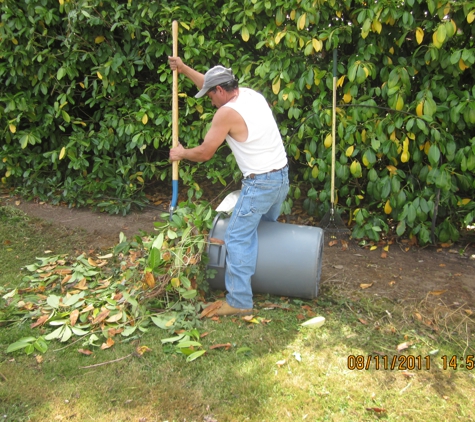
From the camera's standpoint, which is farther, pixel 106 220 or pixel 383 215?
pixel 106 220

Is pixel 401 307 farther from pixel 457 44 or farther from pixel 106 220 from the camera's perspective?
pixel 106 220

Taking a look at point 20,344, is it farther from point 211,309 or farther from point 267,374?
point 267,374

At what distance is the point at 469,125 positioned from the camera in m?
4.05

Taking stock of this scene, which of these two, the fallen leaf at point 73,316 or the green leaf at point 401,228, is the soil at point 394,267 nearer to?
the green leaf at point 401,228

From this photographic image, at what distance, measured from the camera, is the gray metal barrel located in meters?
3.43

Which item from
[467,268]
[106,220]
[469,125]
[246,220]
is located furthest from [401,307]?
[106,220]

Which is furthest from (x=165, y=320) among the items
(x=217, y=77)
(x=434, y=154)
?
(x=434, y=154)

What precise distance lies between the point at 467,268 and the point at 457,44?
1.91 meters

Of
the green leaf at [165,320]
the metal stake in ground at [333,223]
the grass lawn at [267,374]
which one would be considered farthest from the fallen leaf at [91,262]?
the metal stake in ground at [333,223]

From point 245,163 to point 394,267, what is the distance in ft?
5.83

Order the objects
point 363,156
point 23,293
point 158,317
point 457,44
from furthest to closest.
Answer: point 363,156 → point 457,44 → point 23,293 → point 158,317

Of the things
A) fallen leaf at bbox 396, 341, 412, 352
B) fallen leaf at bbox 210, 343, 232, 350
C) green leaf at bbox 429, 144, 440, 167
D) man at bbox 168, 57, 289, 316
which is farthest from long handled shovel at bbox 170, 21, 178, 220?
green leaf at bbox 429, 144, 440, 167

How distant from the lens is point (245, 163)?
337 cm

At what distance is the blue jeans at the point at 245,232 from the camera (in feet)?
11.0
